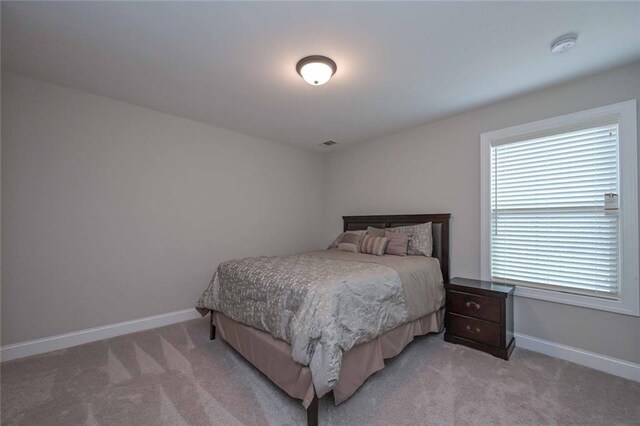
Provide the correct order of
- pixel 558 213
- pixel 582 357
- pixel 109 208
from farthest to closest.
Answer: pixel 109 208
pixel 558 213
pixel 582 357

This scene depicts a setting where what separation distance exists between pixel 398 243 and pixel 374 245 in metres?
0.29

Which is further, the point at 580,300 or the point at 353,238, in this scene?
the point at 353,238

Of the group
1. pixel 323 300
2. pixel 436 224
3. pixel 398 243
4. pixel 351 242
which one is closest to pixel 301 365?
pixel 323 300

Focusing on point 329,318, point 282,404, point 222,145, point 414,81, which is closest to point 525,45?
point 414,81

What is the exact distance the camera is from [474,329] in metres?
2.49

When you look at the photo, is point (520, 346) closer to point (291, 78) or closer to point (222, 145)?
point (291, 78)

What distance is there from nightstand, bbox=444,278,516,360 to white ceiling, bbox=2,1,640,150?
6.33ft

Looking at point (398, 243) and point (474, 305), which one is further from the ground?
point (398, 243)

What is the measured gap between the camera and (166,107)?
299cm

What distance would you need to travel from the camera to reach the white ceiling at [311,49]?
1.62m

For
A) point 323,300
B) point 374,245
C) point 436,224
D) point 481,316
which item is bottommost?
point 481,316

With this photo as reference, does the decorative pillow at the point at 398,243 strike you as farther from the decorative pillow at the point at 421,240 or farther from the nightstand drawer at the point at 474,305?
the nightstand drawer at the point at 474,305

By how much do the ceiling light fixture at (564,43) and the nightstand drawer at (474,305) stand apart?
2.04m

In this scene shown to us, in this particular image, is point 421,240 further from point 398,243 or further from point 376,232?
point 376,232
